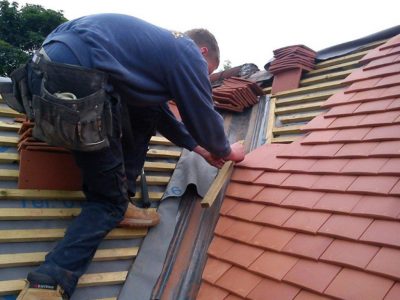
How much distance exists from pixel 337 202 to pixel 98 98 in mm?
1288

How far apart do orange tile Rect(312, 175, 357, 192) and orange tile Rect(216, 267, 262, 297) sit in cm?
61

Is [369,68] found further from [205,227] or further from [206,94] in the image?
[205,227]

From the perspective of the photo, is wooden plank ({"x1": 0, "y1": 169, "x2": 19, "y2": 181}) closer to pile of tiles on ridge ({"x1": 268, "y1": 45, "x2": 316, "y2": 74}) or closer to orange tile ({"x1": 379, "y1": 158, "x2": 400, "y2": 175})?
orange tile ({"x1": 379, "y1": 158, "x2": 400, "y2": 175})

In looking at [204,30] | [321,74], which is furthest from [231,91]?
[204,30]

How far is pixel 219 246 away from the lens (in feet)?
6.68

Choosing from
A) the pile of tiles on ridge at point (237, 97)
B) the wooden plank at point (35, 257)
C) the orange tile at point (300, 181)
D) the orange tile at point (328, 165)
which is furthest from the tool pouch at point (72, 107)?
the pile of tiles on ridge at point (237, 97)

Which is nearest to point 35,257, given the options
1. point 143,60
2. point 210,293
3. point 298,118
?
point 210,293

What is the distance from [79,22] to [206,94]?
30.3 inches

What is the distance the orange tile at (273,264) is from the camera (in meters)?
1.61

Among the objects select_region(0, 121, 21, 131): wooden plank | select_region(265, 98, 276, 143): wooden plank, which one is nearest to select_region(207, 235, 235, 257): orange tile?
select_region(265, 98, 276, 143): wooden plank

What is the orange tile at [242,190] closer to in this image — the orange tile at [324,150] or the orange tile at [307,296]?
the orange tile at [324,150]

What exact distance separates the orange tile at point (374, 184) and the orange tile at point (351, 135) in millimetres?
352

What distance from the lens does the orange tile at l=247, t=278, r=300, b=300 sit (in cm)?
150

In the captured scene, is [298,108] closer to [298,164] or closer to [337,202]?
[298,164]
